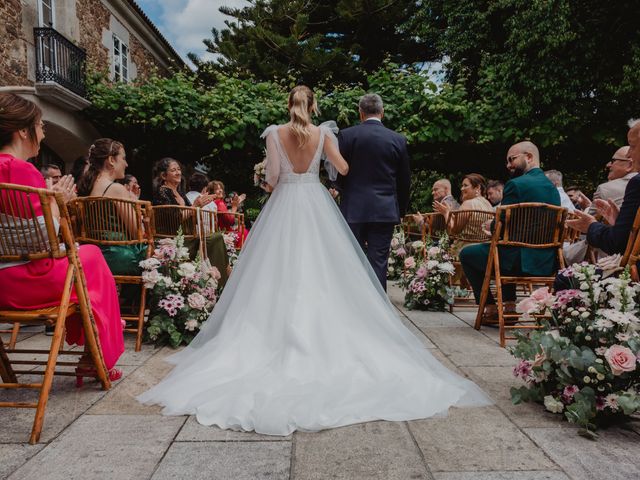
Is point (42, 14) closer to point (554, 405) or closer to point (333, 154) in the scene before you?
point (333, 154)

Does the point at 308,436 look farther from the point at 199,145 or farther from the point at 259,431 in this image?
the point at 199,145

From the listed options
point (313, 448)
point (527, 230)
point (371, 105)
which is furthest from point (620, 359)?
point (371, 105)

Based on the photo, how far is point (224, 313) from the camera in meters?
3.44

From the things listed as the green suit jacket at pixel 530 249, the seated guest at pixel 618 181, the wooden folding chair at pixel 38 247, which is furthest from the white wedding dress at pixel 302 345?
the seated guest at pixel 618 181

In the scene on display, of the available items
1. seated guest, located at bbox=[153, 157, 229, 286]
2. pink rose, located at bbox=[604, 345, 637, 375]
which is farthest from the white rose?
seated guest, located at bbox=[153, 157, 229, 286]

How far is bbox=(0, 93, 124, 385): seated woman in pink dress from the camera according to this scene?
257cm

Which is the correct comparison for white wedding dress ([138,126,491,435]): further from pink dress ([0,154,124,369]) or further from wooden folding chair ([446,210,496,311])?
wooden folding chair ([446,210,496,311])

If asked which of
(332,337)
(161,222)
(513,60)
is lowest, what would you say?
(332,337)

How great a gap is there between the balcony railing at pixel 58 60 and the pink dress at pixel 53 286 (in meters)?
8.56

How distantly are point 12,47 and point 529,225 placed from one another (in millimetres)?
9304

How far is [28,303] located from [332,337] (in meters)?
1.61

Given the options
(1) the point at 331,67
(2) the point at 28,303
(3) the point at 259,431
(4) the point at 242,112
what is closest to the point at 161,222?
(2) the point at 28,303

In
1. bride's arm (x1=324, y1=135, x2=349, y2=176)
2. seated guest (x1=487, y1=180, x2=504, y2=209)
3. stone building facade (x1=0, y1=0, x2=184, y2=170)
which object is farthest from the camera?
stone building facade (x1=0, y1=0, x2=184, y2=170)

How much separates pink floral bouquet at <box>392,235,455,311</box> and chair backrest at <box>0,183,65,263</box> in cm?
374
